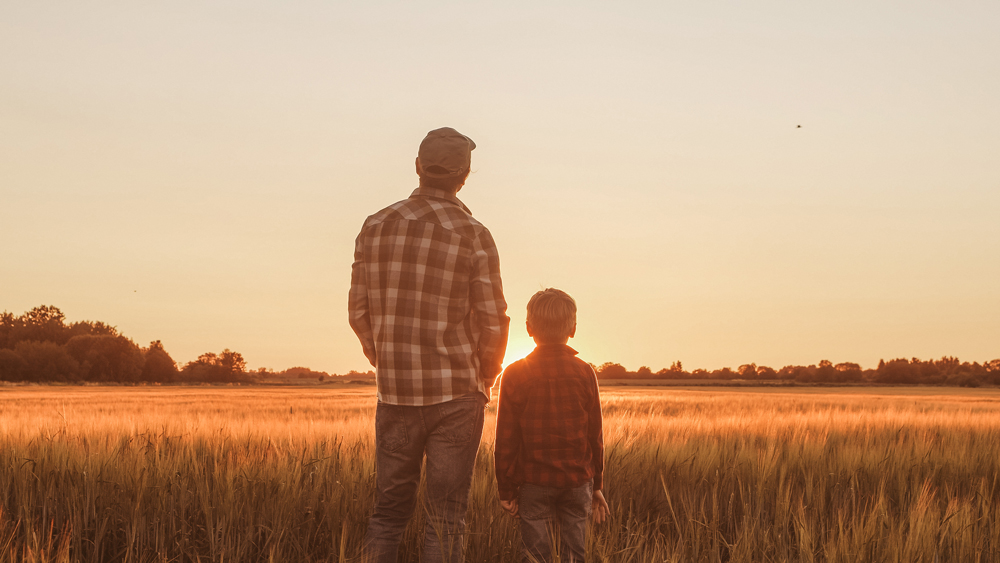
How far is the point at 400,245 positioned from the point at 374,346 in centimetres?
49

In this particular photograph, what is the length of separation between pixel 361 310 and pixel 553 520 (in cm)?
130

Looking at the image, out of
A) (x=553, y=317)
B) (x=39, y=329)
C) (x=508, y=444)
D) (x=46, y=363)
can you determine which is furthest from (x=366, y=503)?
(x=39, y=329)

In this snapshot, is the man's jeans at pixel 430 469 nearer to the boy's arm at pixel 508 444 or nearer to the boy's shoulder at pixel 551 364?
the boy's arm at pixel 508 444

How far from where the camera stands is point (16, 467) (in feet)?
12.0

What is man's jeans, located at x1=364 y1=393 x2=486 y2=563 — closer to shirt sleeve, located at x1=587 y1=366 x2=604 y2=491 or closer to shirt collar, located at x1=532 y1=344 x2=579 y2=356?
shirt collar, located at x1=532 y1=344 x2=579 y2=356

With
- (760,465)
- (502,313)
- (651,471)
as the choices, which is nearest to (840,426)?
(760,465)

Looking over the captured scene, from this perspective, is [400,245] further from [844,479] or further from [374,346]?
[844,479]

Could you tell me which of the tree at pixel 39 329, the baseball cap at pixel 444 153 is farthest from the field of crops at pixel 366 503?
the tree at pixel 39 329

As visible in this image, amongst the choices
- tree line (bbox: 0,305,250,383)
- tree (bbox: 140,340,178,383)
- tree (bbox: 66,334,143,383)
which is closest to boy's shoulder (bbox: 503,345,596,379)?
tree line (bbox: 0,305,250,383)

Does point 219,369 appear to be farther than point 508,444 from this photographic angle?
Yes

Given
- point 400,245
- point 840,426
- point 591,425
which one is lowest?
point 840,426

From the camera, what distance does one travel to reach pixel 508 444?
8.86 ft

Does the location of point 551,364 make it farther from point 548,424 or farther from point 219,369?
point 219,369

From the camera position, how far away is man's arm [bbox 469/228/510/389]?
2.58 meters
